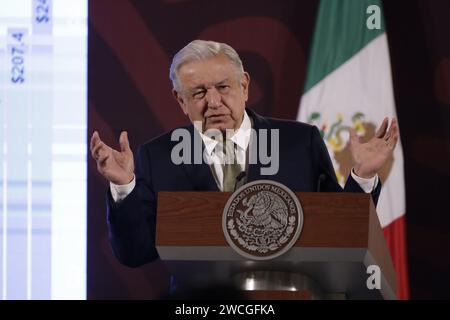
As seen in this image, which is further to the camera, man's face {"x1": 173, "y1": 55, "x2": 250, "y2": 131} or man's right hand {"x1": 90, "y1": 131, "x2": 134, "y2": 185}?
man's face {"x1": 173, "y1": 55, "x2": 250, "y2": 131}

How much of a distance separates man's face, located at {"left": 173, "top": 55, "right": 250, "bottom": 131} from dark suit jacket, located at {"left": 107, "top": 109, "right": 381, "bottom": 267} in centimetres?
20

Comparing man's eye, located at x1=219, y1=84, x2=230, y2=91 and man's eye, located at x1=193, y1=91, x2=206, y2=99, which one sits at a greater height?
man's eye, located at x1=219, y1=84, x2=230, y2=91

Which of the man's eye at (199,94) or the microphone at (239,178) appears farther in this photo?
the man's eye at (199,94)

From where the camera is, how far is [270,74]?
6324 millimetres

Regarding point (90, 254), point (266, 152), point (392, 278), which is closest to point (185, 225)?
point (392, 278)

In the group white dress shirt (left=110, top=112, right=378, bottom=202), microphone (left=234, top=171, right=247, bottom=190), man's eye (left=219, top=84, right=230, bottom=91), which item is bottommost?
microphone (left=234, top=171, right=247, bottom=190)

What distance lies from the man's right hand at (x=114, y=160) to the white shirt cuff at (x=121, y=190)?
0.04m

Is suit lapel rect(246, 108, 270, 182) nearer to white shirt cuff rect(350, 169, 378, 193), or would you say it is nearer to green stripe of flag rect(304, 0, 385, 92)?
white shirt cuff rect(350, 169, 378, 193)

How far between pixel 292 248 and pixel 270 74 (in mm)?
2948

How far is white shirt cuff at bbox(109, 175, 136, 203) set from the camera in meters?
4.30

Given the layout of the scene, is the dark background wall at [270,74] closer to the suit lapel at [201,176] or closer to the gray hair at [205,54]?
the suit lapel at [201,176]

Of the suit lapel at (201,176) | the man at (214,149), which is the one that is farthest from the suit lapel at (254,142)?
the suit lapel at (201,176)

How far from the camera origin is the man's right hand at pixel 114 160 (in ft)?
12.9

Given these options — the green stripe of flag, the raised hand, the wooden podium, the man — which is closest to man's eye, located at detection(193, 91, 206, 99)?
the man
